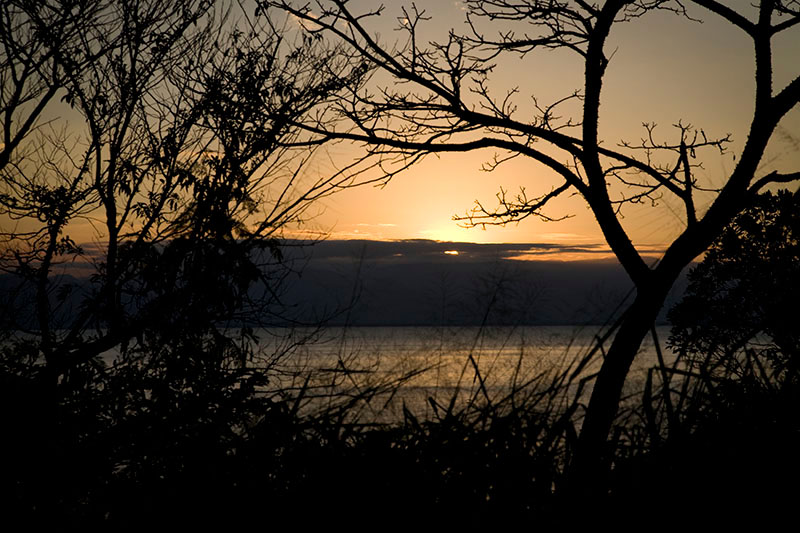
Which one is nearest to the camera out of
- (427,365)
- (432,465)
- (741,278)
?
(432,465)

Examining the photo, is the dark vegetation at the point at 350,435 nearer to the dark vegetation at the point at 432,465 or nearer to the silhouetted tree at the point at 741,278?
the dark vegetation at the point at 432,465

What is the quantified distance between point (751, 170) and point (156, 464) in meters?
4.48

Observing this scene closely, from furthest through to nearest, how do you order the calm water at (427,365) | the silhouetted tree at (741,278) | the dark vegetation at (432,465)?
the silhouetted tree at (741,278)
the calm water at (427,365)
the dark vegetation at (432,465)

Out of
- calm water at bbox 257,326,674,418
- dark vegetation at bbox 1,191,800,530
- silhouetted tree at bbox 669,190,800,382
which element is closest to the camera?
dark vegetation at bbox 1,191,800,530

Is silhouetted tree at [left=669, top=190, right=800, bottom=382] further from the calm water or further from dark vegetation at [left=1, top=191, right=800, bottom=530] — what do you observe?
dark vegetation at [left=1, top=191, right=800, bottom=530]

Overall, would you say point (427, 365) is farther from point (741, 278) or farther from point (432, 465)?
point (741, 278)

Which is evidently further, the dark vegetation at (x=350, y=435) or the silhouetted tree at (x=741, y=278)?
the silhouetted tree at (x=741, y=278)

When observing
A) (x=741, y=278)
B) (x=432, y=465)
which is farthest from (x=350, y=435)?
(x=741, y=278)

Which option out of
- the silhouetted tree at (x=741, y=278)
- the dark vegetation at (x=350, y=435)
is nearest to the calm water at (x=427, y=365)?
the dark vegetation at (x=350, y=435)

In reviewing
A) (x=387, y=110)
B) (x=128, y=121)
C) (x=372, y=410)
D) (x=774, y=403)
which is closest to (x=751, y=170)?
(x=387, y=110)

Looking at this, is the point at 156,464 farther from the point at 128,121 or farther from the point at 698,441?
the point at 128,121

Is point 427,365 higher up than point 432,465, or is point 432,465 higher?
point 427,365

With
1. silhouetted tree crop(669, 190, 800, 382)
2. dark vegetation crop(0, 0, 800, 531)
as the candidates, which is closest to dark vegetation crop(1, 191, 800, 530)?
dark vegetation crop(0, 0, 800, 531)

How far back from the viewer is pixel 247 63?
A: 21.7 ft
